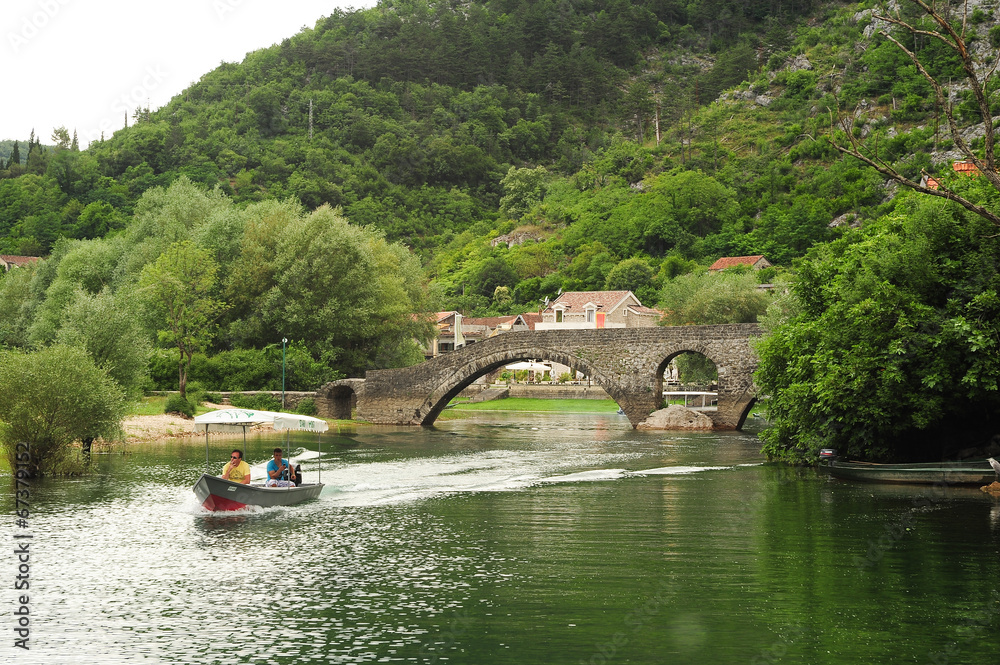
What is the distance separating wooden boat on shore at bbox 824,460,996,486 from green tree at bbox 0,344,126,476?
22.3m

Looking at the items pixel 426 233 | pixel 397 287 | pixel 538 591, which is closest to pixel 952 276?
pixel 538 591

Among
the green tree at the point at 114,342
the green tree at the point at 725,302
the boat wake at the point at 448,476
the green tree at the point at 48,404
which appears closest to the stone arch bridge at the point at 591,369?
the green tree at the point at 725,302

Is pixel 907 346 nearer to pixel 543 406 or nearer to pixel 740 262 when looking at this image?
pixel 543 406

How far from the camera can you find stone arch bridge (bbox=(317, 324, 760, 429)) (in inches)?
1692

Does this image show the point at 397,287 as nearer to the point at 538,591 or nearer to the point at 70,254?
the point at 70,254

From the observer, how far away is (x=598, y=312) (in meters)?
80.6

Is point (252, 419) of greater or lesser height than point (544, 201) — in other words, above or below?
below

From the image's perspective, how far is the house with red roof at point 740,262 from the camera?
75938 millimetres

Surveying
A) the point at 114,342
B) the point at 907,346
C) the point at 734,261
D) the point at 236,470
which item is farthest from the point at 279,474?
the point at 734,261

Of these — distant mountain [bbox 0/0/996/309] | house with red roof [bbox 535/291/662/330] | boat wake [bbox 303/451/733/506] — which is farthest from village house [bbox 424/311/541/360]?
boat wake [bbox 303/451/733/506]

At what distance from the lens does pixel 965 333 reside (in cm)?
2247

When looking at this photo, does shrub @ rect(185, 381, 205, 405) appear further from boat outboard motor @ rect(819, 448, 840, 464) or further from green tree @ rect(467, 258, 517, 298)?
green tree @ rect(467, 258, 517, 298)

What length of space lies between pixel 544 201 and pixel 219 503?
341ft

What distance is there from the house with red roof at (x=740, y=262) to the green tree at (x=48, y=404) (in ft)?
189
